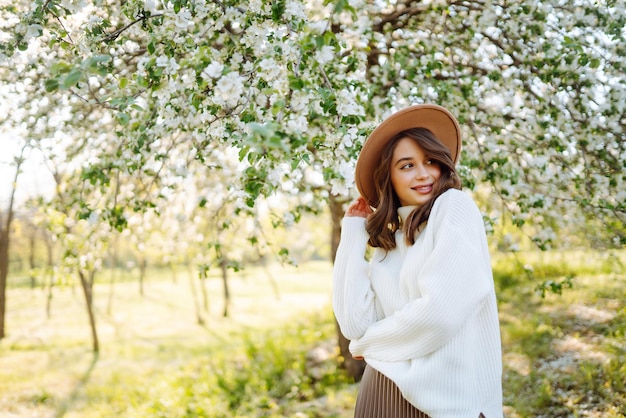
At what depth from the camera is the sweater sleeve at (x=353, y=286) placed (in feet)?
5.85

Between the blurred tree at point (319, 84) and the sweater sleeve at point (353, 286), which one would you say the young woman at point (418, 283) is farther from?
the blurred tree at point (319, 84)

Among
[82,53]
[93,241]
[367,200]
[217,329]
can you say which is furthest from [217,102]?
[217,329]

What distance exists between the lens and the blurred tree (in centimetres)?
188

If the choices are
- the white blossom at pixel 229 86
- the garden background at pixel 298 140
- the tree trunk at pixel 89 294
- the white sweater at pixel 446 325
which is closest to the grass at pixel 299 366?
the garden background at pixel 298 140

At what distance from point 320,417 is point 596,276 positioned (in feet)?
19.8

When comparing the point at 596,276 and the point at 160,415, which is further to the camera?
the point at 596,276

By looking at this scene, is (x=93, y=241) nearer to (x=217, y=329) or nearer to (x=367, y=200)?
(x=367, y=200)

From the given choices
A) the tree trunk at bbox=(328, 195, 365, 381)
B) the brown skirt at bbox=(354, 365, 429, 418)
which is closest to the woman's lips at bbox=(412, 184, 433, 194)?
the brown skirt at bbox=(354, 365, 429, 418)

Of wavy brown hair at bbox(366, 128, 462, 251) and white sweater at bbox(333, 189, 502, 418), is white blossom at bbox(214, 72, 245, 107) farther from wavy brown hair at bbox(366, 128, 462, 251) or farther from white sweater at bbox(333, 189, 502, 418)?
white sweater at bbox(333, 189, 502, 418)

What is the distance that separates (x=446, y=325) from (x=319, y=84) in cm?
116

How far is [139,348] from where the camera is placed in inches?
451

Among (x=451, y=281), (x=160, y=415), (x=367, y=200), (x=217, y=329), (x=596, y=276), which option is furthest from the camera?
(x=217, y=329)

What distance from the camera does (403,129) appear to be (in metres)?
1.92

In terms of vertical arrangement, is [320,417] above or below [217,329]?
above
